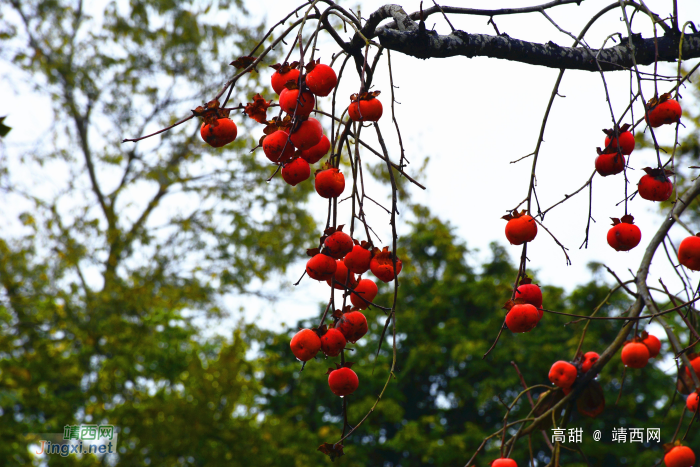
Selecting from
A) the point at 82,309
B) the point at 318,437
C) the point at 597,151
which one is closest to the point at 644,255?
the point at 597,151

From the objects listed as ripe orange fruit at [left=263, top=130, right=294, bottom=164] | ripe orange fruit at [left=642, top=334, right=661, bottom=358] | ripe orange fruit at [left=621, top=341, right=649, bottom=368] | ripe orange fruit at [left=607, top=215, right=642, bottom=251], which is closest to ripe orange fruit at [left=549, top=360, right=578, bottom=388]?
ripe orange fruit at [left=621, top=341, right=649, bottom=368]

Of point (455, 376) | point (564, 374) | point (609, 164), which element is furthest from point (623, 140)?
point (455, 376)

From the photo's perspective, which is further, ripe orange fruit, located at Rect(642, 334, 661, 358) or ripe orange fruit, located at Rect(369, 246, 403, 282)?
ripe orange fruit, located at Rect(642, 334, 661, 358)

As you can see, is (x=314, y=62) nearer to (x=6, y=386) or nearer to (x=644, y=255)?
(x=644, y=255)

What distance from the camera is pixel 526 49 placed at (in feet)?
4.07

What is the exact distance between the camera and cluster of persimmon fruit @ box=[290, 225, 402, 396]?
0.95 m

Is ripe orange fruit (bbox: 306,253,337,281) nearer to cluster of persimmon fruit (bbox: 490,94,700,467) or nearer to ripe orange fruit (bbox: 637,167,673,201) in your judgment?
cluster of persimmon fruit (bbox: 490,94,700,467)

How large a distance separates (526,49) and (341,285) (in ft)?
2.23

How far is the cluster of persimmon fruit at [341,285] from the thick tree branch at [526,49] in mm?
387

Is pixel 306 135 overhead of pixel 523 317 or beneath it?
overhead

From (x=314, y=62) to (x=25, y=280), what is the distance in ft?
24.1

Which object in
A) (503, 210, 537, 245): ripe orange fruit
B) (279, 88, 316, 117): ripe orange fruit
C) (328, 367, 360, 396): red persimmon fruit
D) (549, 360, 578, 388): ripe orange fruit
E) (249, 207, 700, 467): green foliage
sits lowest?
(328, 367, 360, 396): red persimmon fruit

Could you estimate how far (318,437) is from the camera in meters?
5.14

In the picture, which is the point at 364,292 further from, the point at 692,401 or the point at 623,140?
the point at 692,401
